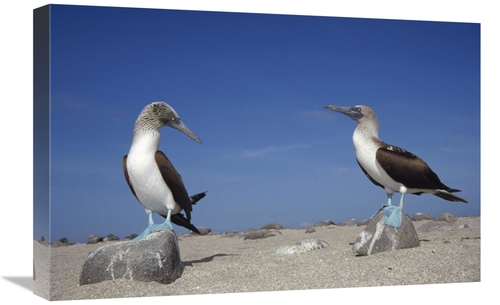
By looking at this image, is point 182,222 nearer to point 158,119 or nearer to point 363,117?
point 158,119

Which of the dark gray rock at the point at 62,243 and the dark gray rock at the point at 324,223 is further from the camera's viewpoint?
the dark gray rock at the point at 324,223

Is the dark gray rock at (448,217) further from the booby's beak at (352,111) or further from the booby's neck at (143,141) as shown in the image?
the booby's neck at (143,141)

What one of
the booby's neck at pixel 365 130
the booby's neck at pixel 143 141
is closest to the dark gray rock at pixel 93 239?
the booby's neck at pixel 143 141

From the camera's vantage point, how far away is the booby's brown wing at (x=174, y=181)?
351 inches

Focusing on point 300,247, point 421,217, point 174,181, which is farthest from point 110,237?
point 421,217

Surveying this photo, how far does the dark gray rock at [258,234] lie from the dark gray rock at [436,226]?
246 centimetres

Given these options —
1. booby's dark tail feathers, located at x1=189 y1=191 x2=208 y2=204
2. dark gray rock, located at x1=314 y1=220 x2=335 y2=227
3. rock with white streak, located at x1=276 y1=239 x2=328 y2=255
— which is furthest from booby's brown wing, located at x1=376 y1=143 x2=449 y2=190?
booby's dark tail feathers, located at x1=189 y1=191 x2=208 y2=204

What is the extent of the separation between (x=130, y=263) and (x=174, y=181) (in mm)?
1213

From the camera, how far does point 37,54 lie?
8.74 metres

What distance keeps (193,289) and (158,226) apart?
91cm

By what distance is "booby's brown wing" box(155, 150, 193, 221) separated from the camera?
29.2 ft

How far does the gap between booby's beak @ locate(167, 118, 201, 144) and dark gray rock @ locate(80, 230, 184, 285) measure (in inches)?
55.3

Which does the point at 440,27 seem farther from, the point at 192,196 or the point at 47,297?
the point at 47,297

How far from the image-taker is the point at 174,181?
9000 mm
